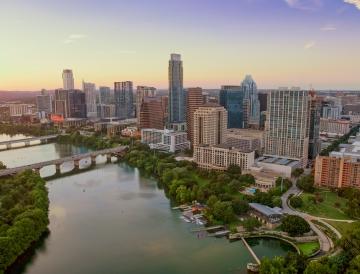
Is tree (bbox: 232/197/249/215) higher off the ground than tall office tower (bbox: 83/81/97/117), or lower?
lower

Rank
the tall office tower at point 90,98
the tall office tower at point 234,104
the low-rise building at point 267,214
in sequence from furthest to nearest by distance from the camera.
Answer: the tall office tower at point 90,98 → the tall office tower at point 234,104 → the low-rise building at point 267,214

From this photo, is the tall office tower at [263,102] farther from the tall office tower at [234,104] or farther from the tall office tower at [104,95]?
the tall office tower at [104,95]

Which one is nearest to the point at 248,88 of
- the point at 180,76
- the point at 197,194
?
the point at 180,76

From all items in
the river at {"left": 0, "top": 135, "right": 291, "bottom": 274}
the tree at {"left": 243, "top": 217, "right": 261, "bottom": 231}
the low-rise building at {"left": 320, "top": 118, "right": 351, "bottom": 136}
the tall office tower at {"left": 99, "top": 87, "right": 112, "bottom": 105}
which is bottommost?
the river at {"left": 0, "top": 135, "right": 291, "bottom": 274}

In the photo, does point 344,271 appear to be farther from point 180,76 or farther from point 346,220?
point 180,76

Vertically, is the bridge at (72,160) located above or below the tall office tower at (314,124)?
below

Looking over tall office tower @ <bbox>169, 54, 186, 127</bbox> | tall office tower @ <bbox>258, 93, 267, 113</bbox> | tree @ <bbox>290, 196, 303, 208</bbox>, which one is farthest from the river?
tall office tower @ <bbox>258, 93, 267, 113</bbox>

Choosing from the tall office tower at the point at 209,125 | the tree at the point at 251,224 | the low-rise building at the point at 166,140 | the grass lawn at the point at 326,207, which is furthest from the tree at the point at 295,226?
the low-rise building at the point at 166,140

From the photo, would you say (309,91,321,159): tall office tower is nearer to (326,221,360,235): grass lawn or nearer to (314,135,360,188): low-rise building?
(314,135,360,188): low-rise building
